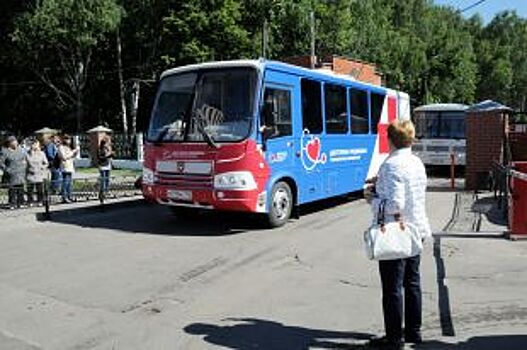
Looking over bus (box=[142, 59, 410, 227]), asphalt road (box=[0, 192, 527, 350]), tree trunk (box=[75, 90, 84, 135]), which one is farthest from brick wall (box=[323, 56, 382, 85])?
asphalt road (box=[0, 192, 527, 350])

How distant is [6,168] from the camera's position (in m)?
16.9

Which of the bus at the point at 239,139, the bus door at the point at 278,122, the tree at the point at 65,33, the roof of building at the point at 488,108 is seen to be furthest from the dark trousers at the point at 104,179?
the tree at the point at 65,33

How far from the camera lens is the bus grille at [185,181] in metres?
12.9

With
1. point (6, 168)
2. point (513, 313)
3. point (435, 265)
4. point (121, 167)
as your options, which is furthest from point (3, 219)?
point (121, 167)

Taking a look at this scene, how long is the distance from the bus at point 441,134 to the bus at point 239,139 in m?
13.3

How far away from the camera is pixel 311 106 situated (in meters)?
14.8

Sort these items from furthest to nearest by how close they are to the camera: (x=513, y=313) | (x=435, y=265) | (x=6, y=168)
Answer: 1. (x=6, y=168)
2. (x=435, y=265)
3. (x=513, y=313)

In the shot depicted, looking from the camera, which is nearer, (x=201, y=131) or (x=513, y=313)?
(x=513, y=313)

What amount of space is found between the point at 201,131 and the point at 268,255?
9.76 feet

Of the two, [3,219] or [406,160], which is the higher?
[406,160]

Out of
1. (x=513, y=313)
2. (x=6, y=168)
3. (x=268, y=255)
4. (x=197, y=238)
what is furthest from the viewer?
(x=6, y=168)

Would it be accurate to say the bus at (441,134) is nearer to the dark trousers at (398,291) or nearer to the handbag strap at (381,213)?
the dark trousers at (398,291)

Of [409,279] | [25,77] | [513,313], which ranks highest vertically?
[25,77]

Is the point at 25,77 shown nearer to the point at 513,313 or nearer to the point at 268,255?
the point at 268,255
